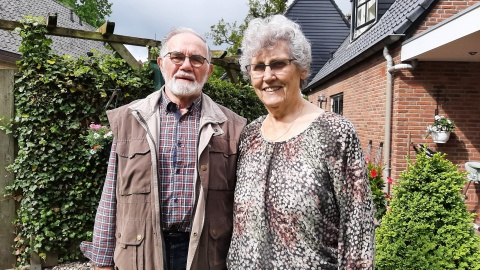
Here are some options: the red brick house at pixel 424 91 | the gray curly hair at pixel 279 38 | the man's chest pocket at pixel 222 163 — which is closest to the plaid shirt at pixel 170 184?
the man's chest pocket at pixel 222 163

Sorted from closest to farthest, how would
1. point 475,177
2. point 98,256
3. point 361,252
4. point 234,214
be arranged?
point 361,252 < point 234,214 < point 98,256 < point 475,177

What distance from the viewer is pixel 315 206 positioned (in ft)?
5.03

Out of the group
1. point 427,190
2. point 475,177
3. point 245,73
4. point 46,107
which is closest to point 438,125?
point 475,177

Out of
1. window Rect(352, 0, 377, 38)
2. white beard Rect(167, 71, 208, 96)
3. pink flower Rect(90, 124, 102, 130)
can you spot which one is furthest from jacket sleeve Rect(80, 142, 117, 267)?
window Rect(352, 0, 377, 38)

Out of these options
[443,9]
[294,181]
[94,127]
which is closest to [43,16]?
[94,127]

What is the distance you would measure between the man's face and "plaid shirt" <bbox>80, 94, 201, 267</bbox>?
0.11 m

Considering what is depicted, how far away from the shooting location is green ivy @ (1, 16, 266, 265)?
384cm

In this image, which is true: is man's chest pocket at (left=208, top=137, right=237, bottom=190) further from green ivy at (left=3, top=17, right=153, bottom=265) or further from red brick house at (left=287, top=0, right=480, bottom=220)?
red brick house at (left=287, top=0, right=480, bottom=220)

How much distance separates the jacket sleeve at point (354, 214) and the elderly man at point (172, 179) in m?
0.61

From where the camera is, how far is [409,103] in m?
6.18

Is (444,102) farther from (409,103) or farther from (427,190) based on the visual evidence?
(427,190)

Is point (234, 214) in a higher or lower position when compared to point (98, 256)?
higher

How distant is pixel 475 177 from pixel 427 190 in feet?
11.8

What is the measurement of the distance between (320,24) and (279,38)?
619 inches
